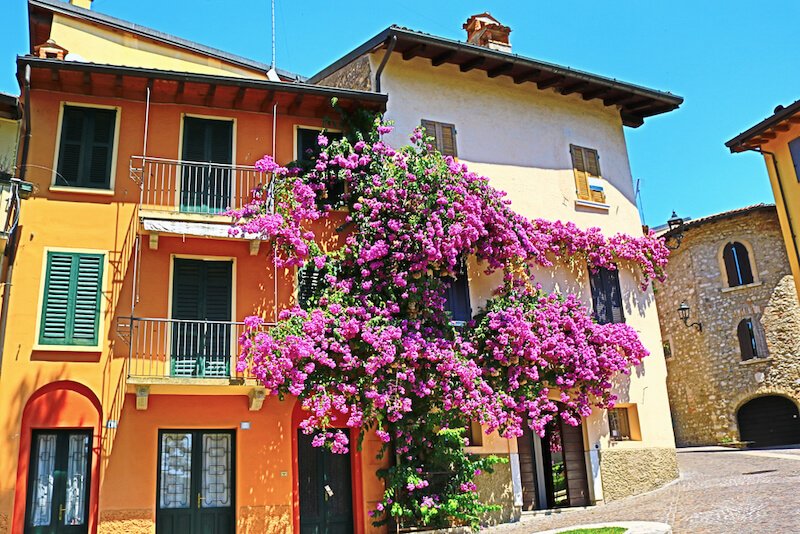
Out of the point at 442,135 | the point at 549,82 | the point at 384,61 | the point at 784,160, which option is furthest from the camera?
the point at 784,160

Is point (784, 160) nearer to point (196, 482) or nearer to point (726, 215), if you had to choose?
point (726, 215)

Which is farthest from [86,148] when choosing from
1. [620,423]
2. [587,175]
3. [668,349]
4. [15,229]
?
[668,349]

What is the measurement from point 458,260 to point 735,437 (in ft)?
62.2

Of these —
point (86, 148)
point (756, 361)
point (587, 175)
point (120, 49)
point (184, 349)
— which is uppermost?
point (120, 49)

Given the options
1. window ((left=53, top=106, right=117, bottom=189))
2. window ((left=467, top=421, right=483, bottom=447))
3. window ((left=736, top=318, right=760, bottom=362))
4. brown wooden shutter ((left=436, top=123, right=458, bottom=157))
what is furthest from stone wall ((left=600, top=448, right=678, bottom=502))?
window ((left=736, top=318, right=760, bottom=362))

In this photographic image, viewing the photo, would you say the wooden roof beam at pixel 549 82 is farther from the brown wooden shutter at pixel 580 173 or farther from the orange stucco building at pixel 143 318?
the orange stucco building at pixel 143 318

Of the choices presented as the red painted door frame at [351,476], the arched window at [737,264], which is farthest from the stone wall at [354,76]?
the arched window at [737,264]

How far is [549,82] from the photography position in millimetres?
19281

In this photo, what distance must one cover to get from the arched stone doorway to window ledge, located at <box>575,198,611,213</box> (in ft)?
48.3

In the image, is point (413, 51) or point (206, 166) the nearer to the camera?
point (206, 166)

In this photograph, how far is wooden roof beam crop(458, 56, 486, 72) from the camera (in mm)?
17984

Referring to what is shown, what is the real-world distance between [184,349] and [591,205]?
10.4 metres

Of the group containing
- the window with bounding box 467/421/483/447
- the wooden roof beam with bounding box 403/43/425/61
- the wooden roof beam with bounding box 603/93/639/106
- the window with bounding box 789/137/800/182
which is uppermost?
the wooden roof beam with bounding box 603/93/639/106

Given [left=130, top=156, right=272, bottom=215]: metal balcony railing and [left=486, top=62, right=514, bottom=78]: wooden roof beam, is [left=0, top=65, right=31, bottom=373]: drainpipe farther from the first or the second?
[left=486, top=62, right=514, bottom=78]: wooden roof beam
